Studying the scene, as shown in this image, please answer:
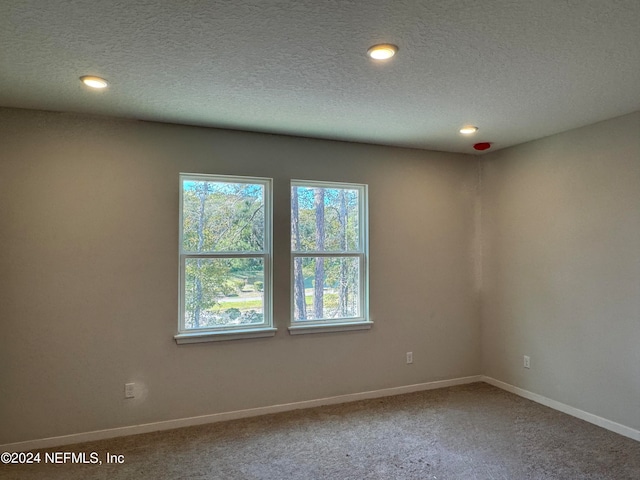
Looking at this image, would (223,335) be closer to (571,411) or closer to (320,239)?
(320,239)

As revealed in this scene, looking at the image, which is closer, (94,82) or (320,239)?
(94,82)

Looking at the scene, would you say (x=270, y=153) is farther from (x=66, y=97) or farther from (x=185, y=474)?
(x=185, y=474)

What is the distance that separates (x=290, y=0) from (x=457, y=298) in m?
3.56

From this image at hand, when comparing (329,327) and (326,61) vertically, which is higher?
(326,61)

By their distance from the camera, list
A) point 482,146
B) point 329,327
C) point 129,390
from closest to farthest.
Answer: point 129,390 < point 329,327 < point 482,146

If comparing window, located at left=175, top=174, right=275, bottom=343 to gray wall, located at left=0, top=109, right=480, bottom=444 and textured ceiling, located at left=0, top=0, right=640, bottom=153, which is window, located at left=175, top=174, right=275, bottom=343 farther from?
textured ceiling, located at left=0, top=0, right=640, bottom=153

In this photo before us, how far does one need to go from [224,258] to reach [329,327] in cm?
115

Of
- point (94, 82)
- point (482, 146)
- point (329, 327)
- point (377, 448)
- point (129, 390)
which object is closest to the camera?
point (94, 82)

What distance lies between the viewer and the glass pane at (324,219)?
3.92 m

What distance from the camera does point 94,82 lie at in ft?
8.46

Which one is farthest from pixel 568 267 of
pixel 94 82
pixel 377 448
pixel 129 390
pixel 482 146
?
pixel 94 82

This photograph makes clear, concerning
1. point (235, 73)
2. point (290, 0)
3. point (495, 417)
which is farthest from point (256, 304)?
point (290, 0)

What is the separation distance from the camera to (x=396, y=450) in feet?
9.77

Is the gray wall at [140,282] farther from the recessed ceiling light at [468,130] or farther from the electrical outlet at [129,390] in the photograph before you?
the recessed ceiling light at [468,130]
